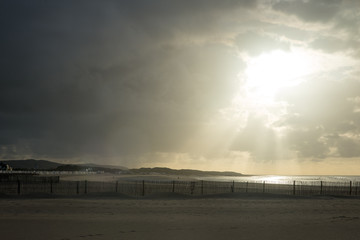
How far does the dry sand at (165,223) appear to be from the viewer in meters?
17.0

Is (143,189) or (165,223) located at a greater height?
(165,223)

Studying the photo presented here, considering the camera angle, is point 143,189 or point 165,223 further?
point 143,189

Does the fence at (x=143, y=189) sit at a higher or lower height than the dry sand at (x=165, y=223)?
lower

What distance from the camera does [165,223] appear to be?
20594 mm

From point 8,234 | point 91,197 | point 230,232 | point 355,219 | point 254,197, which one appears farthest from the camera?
point 254,197

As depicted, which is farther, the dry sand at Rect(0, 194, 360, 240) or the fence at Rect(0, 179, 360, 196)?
the fence at Rect(0, 179, 360, 196)

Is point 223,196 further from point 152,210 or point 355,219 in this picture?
point 355,219

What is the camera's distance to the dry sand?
17.0 meters

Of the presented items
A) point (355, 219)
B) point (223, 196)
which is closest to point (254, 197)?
point (223, 196)

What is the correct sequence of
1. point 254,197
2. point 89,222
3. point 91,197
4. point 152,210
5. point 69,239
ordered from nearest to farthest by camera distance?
point 69,239
point 89,222
point 152,210
point 91,197
point 254,197

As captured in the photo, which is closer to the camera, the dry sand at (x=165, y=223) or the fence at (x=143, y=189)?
the dry sand at (x=165, y=223)

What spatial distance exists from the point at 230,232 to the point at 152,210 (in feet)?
34.3

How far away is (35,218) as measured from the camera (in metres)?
22.1

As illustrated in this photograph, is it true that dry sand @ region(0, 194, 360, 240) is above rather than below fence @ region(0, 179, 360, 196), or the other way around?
above
